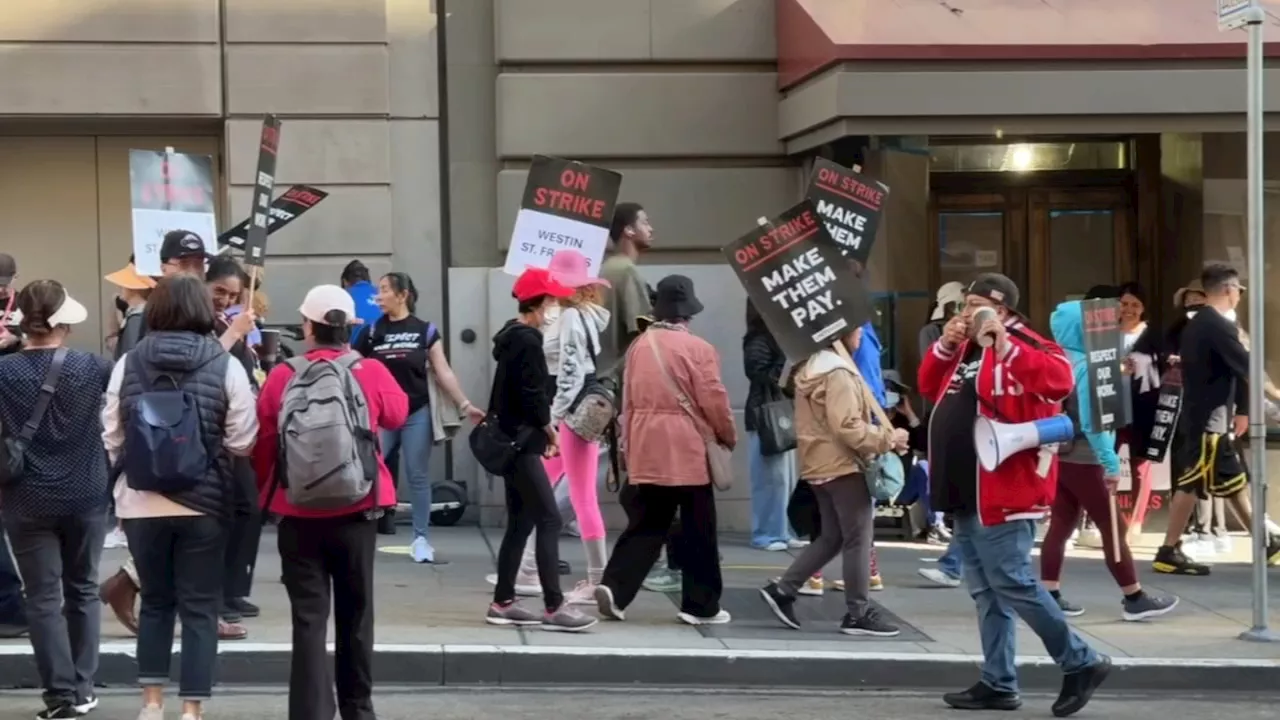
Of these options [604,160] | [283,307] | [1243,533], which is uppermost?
[604,160]

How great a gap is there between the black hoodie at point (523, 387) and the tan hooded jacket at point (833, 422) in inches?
52.3

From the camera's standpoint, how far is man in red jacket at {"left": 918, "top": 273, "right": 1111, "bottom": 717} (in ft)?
24.5

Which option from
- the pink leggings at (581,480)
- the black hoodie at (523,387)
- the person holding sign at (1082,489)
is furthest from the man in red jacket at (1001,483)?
the pink leggings at (581,480)

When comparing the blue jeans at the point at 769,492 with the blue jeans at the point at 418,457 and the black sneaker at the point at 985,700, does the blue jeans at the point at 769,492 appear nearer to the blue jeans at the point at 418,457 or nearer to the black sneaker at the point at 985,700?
the blue jeans at the point at 418,457

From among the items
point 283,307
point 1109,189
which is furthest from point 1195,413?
point 283,307

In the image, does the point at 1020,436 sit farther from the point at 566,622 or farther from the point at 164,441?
the point at 164,441

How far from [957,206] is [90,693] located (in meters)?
8.08

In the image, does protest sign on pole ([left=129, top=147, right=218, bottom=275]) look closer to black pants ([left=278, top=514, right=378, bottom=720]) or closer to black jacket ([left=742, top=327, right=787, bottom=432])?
black pants ([left=278, top=514, right=378, bottom=720])

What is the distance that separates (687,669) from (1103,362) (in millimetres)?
2849

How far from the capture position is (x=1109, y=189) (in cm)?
1356

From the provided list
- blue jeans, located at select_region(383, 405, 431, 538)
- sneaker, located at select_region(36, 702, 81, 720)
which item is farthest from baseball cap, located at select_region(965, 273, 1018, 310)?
blue jeans, located at select_region(383, 405, 431, 538)

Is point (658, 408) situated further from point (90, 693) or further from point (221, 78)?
point (221, 78)

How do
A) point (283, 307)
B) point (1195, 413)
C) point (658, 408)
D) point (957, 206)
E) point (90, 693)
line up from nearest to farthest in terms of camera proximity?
point (90, 693)
point (658, 408)
point (1195, 413)
point (283, 307)
point (957, 206)

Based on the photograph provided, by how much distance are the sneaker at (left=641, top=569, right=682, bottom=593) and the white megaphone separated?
317 centimetres
